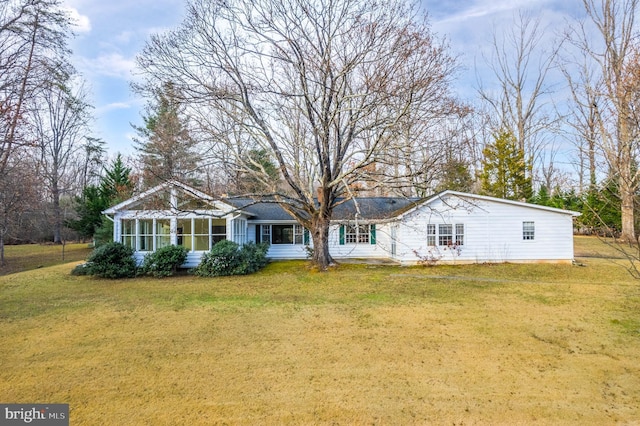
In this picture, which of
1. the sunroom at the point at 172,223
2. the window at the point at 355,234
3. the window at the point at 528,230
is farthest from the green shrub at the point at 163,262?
the window at the point at 528,230

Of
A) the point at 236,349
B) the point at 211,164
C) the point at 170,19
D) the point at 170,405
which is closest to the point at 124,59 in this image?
the point at 170,19

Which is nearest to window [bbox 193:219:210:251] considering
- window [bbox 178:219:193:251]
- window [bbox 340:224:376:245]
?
window [bbox 178:219:193:251]

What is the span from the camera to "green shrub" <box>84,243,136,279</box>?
1309cm

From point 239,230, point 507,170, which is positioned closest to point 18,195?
point 239,230

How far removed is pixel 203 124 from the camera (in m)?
13.8

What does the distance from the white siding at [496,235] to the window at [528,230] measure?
0.39ft

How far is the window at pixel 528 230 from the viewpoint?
51.2 ft

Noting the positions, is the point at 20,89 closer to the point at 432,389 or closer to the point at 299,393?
the point at 299,393

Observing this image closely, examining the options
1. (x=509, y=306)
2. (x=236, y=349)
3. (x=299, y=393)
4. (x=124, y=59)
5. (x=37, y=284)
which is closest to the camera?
(x=299, y=393)

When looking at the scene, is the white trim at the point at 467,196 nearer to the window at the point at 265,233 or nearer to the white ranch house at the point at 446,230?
the white ranch house at the point at 446,230

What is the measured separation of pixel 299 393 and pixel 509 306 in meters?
6.22

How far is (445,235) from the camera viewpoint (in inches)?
620

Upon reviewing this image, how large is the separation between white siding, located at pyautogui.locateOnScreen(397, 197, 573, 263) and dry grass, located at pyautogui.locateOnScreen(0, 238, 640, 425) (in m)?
5.63

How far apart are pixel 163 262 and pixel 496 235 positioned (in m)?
14.6
